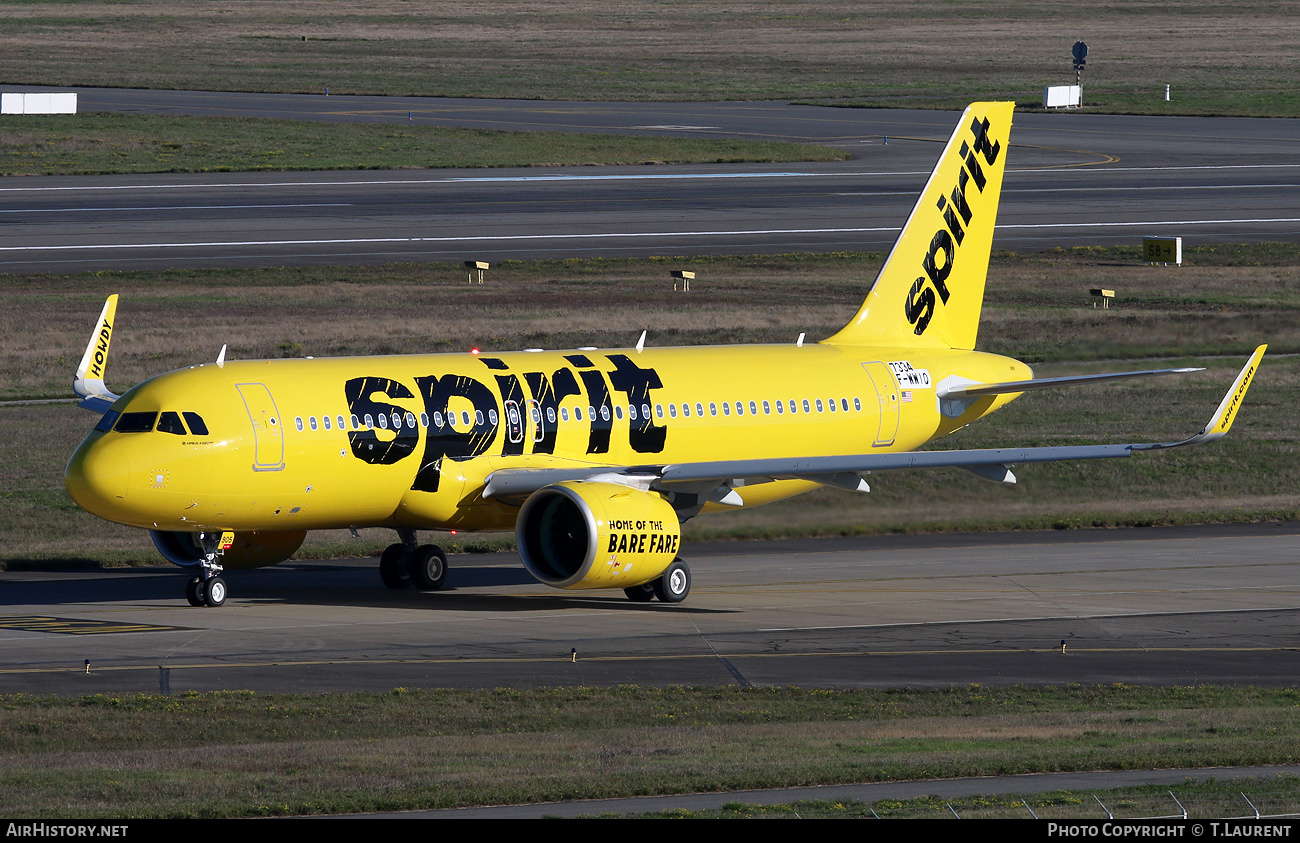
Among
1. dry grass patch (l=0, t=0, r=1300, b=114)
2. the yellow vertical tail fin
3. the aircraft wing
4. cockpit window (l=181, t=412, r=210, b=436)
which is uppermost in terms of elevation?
dry grass patch (l=0, t=0, r=1300, b=114)

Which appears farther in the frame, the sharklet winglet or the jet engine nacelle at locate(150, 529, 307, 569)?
the sharklet winglet

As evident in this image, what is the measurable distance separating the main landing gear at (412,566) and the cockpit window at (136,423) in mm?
6629

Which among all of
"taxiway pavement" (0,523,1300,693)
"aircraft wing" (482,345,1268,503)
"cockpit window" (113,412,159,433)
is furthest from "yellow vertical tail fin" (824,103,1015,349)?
"cockpit window" (113,412,159,433)

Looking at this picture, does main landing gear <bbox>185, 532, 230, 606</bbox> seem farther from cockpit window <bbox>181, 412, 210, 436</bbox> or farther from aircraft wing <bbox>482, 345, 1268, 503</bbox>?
aircraft wing <bbox>482, 345, 1268, 503</bbox>

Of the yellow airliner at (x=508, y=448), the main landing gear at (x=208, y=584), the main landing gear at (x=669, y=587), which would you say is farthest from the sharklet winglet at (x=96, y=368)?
the main landing gear at (x=669, y=587)

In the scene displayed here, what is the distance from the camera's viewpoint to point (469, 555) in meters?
45.7

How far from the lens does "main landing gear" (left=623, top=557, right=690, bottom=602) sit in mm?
38125

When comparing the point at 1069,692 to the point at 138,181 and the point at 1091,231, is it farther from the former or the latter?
the point at 138,181

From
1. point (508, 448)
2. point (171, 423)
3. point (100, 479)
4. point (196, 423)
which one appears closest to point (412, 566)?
point (508, 448)

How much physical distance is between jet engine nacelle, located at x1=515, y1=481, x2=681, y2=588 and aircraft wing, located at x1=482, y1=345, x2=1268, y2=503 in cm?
69

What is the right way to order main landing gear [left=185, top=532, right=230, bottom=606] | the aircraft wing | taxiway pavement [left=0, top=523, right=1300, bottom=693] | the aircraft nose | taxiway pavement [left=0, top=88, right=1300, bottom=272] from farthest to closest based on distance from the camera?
taxiway pavement [left=0, top=88, right=1300, bottom=272]
main landing gear [left=185, top=532, right=230, bottom=606]
the aircraft wing
the aircraft nose
taxiway pavement [left=0, top=523, right=1300, bottom=693]

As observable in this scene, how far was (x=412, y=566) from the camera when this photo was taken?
40250 millimetres

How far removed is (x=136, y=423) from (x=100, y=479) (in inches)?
55.2

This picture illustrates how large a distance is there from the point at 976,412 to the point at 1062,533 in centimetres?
404
